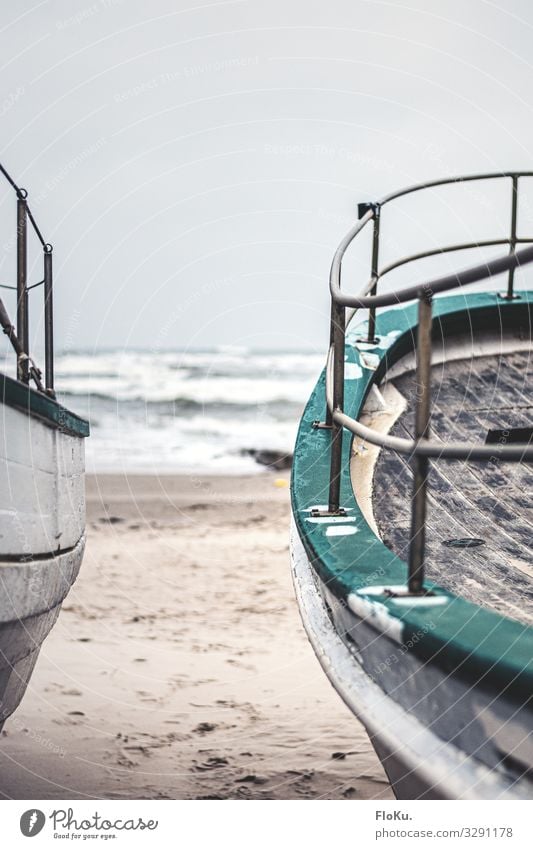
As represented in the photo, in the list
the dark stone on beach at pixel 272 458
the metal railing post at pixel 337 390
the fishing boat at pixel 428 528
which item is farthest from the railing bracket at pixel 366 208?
the dark stone on beach at pixel 272 458

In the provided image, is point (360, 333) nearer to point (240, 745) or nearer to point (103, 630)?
point (240, 745)

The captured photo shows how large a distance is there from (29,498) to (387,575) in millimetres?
1242

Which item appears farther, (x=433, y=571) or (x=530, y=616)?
(x=433, y=571)

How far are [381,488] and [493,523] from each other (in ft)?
1.35

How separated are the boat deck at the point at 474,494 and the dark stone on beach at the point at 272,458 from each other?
9.72 m

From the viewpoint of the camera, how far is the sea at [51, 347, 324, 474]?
1517 centimetres

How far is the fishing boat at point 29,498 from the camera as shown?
8.41ft

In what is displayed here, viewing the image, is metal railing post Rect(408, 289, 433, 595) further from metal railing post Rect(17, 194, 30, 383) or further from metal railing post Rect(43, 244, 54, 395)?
metal railing post Rect(43, 244, 54, 395)

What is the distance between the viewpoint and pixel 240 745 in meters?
3.98

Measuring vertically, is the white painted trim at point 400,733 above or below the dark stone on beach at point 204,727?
above

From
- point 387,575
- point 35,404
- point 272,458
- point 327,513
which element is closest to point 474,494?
point 327,513

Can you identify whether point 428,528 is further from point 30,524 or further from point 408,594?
point 30,524

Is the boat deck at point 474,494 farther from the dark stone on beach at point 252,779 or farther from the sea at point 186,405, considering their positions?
the sea at point 186,405
